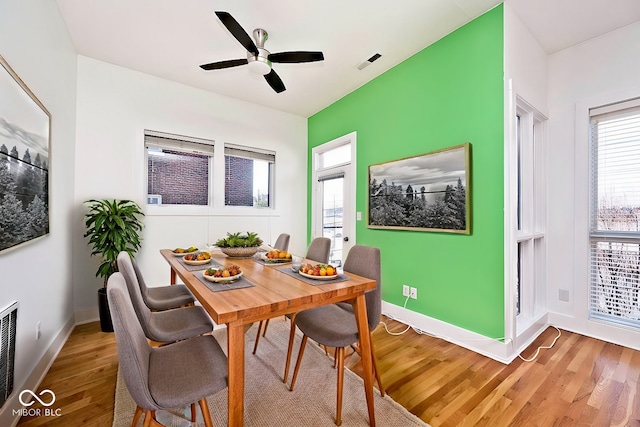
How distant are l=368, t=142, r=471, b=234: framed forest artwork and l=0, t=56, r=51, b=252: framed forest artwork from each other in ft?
9.68

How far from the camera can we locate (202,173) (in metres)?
3.71

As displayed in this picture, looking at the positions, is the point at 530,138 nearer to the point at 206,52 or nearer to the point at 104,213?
the point at 206,52

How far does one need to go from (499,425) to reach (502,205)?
1.51 m

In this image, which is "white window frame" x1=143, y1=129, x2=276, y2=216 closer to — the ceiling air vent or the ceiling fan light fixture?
the ceiling fan light fixture

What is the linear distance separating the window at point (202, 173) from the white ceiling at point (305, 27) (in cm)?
90

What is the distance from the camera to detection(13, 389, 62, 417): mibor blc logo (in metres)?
1.54

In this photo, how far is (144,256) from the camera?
10.5 feet

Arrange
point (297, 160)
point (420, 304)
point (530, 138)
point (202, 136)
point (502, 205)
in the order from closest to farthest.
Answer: point (502, 205), point (530, 138), point (420, 304), point (202, 136), point (297, 160)

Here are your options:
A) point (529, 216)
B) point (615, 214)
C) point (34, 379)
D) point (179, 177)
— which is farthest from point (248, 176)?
point (615, 214)

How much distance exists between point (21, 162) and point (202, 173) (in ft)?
7.35

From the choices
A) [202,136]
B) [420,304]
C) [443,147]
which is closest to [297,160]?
[202,136]

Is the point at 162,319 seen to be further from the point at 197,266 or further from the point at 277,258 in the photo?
the point at 277,258

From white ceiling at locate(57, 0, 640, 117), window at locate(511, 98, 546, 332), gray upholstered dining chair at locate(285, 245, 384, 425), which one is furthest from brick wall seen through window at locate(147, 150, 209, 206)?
window at locate(511, 98, 546, 332)

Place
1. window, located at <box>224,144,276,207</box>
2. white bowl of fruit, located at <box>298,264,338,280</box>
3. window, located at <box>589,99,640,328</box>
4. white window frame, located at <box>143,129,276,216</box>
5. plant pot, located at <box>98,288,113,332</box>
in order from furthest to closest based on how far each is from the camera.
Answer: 1. window, located at <box>224,144,276,207</box>
2. white window frame, located at <box>143,129,276,216</box>
3. plant pot, located at <box>98,288,113,332</box>
4. window, located at <box>589,99,640,328</box>
5. white bowl of fruit, located at <box>298,264,338,280</box>
